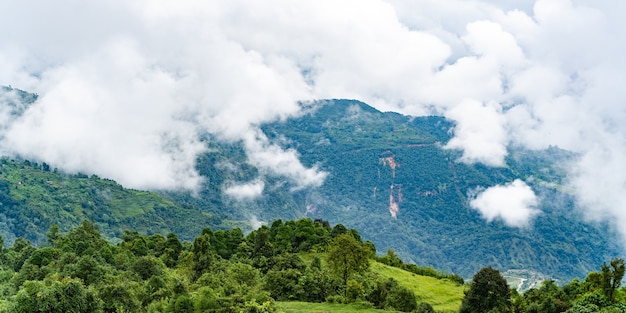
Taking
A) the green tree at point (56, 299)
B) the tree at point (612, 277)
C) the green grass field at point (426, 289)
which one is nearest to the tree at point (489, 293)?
the green grass field at point (426, 289)

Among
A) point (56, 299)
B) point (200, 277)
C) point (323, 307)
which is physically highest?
point (200, 277)

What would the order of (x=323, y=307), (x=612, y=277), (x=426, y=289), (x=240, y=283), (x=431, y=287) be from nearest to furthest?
1. (x=323, y=307)
2. (x=612, y=277)
3. (x=240, y=283)
4. (x=426, y=289)
5. (x=431, y=287)

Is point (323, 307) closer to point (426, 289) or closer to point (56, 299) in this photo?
point (56, 299)

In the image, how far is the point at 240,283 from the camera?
203 ft

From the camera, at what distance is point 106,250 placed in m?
85.8

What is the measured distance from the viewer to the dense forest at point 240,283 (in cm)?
4394

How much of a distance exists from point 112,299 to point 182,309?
25.3 feet

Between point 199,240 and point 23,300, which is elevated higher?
point 199,240

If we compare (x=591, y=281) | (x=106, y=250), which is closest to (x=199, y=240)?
(x=106, y=250)

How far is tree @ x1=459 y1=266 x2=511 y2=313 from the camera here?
55969 mm

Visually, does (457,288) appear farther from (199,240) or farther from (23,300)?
(23,300)

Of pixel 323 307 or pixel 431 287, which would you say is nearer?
pixel 323 307

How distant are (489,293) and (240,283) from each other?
27162 millimetres

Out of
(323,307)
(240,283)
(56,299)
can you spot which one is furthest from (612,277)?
(56,299)
